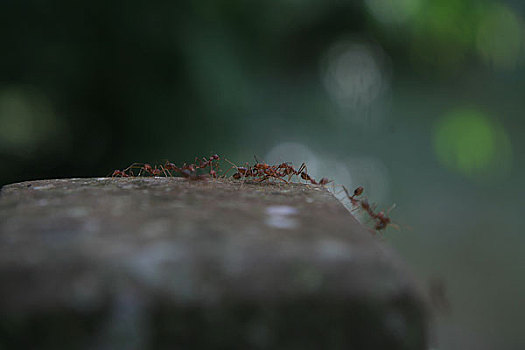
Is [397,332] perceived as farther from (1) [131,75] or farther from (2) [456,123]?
(2) [456,123]

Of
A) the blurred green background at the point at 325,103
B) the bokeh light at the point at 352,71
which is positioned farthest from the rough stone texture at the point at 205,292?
the bokeh light at the point at 352,71

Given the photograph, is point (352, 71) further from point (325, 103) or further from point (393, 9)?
point (393, 9)

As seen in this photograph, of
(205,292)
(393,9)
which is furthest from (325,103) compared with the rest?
(205,292)

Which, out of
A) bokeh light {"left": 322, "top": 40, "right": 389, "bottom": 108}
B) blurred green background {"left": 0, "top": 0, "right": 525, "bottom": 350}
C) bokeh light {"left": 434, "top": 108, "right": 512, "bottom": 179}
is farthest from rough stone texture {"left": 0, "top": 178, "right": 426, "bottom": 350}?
bokeh light {"left": 322, "top": 40, "right": 389, "bottom": 108}

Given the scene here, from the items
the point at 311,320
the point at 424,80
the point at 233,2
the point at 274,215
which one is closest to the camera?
the point at 311,320

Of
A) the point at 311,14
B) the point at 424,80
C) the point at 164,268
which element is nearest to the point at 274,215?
the point at 164,268

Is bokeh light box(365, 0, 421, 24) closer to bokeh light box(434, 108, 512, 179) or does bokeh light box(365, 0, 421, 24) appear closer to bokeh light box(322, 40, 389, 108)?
bokeh light box(322, 40, 389, 108)
